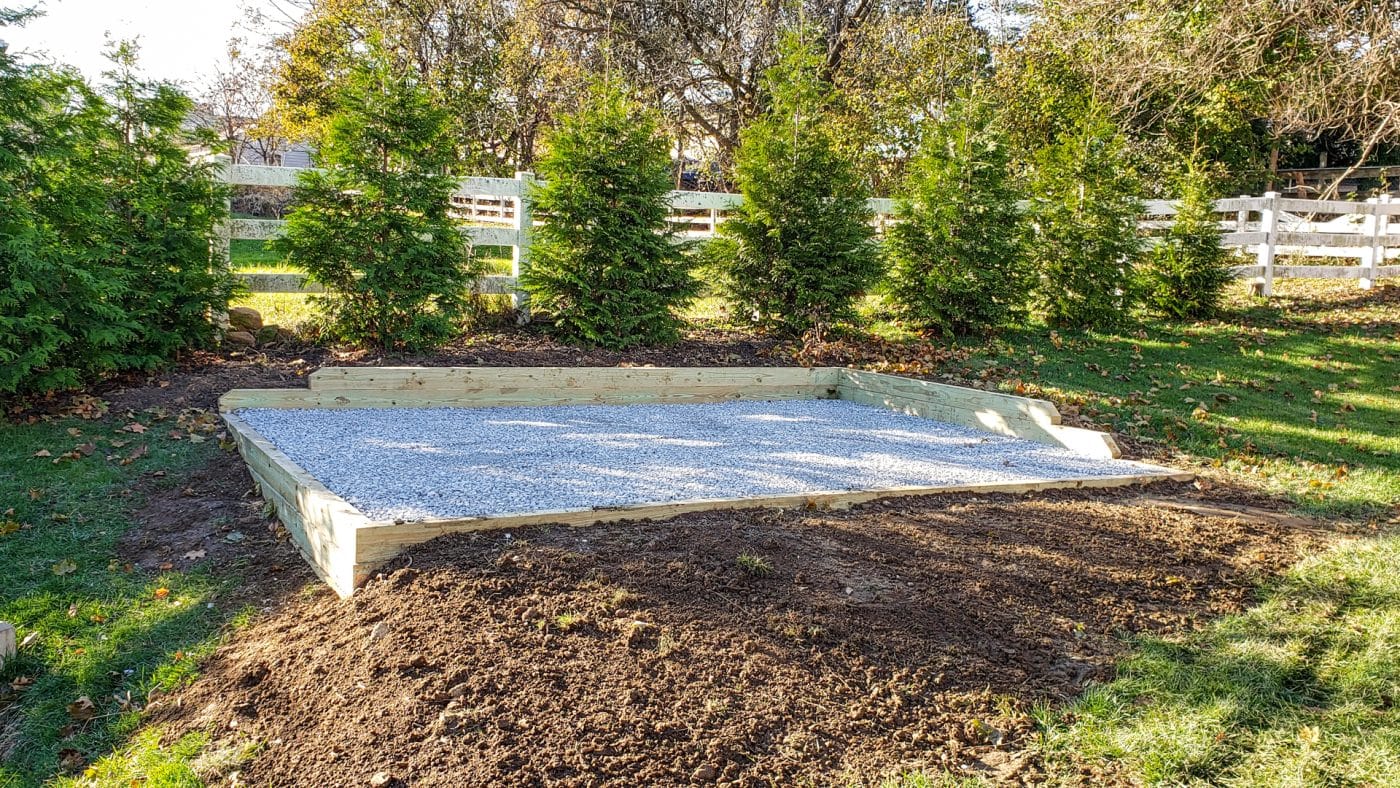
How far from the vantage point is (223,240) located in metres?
7.23

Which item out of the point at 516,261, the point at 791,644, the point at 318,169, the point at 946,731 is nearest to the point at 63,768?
the point at 791,644

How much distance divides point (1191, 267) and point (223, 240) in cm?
1056

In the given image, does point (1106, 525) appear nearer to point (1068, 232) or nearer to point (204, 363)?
point (204, 363)

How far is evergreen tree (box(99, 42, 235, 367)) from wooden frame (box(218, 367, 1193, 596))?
3.65 feet

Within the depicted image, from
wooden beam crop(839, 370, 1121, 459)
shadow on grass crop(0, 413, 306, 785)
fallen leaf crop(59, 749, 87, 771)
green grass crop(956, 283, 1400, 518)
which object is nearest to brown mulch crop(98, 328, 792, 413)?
shadow on grass crop(0, 413, 306, 785)

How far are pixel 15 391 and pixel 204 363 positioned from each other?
4.28 ft

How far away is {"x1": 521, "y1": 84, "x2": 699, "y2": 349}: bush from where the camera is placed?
8039 millimetres

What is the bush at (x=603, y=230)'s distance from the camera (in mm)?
8039

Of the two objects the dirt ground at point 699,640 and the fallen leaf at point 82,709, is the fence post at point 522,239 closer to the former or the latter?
the dirt ground at point 699,640

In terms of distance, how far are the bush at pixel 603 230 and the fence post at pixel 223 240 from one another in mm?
2324

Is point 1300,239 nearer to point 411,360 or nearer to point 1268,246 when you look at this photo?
point 1268,246

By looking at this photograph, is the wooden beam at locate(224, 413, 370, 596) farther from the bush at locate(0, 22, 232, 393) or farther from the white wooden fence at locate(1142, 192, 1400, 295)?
the white wooden fence at locate(1142, 192, 1400, 295)

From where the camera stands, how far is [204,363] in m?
6.85

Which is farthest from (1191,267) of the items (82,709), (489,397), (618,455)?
(82,709)
